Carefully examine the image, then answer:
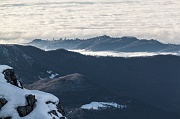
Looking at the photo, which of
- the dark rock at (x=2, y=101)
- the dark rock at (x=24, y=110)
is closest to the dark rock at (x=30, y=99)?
the dark rock at (x=24, y=110)

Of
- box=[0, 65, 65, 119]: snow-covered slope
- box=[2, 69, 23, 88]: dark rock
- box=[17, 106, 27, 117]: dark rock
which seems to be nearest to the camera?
box=[0, 65, 65, 119]: snow-covered slope

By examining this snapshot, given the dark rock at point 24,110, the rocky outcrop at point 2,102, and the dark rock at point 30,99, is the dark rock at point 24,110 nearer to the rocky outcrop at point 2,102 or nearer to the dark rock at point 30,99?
the dark rock at point 30,99

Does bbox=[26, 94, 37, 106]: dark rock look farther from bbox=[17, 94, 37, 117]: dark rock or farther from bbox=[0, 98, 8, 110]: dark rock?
bbox=[0, 98, 8, 110]: dark rock

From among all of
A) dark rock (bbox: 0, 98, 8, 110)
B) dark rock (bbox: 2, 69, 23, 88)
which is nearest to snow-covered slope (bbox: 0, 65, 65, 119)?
dark rock (bbox: 0, 98, 8, 110)

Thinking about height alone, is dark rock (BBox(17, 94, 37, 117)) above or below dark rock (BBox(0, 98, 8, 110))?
below

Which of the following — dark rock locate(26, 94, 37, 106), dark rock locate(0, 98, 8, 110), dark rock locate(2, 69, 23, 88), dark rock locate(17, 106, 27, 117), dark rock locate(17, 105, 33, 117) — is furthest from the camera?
dark rock locate(2, 69, 23, 88)

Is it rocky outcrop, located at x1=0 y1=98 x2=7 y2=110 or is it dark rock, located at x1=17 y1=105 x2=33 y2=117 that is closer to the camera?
dark rock, located at x1=17 y1=105 x2=33 y2=117

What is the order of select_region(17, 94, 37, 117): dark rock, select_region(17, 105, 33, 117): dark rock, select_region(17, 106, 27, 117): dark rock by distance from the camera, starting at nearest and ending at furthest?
select_region(17, 106, 27, 117): dark rock
select_region(17, 105, 33, 117): dark rock
select_region(17, 94, 37, 117): dark rock

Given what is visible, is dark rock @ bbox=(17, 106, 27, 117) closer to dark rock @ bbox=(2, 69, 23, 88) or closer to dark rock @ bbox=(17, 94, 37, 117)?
dark rock @ bbox=(17, 94, 37, 117)

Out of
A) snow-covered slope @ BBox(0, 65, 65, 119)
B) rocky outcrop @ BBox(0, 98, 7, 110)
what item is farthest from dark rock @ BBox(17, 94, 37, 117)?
rocky outcrop @ BBox(0, 98, 7, 110)
